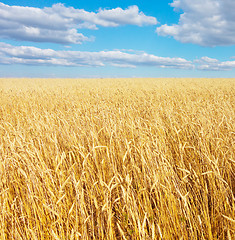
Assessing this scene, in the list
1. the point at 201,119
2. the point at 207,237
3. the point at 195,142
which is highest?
the point at 201,119

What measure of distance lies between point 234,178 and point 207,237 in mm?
914

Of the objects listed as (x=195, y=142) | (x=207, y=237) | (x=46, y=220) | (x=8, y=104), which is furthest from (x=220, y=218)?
(x=8, y=104)

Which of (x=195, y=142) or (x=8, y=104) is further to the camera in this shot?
(x=8, y=104)

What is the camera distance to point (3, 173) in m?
2.06

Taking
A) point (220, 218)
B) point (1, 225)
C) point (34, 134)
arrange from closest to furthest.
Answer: point (1, 225) < point (220, 218) < point (34, 134)

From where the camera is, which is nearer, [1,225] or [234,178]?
[1,225]

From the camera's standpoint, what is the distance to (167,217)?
1639 millimetres

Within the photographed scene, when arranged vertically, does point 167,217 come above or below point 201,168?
below

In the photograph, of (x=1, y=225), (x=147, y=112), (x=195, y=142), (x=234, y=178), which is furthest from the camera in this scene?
(x=147, y=112)

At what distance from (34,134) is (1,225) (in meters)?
1.60

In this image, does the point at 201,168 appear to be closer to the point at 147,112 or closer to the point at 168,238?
the point at 168,238

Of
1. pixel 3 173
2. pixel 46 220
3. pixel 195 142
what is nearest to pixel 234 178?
pixel 195 142

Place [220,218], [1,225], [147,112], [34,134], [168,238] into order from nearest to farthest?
[168,238]
[1,225]
[220,218]
[34,134]
[147,112]

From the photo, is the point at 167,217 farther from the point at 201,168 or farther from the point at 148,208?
the point at 201,168
